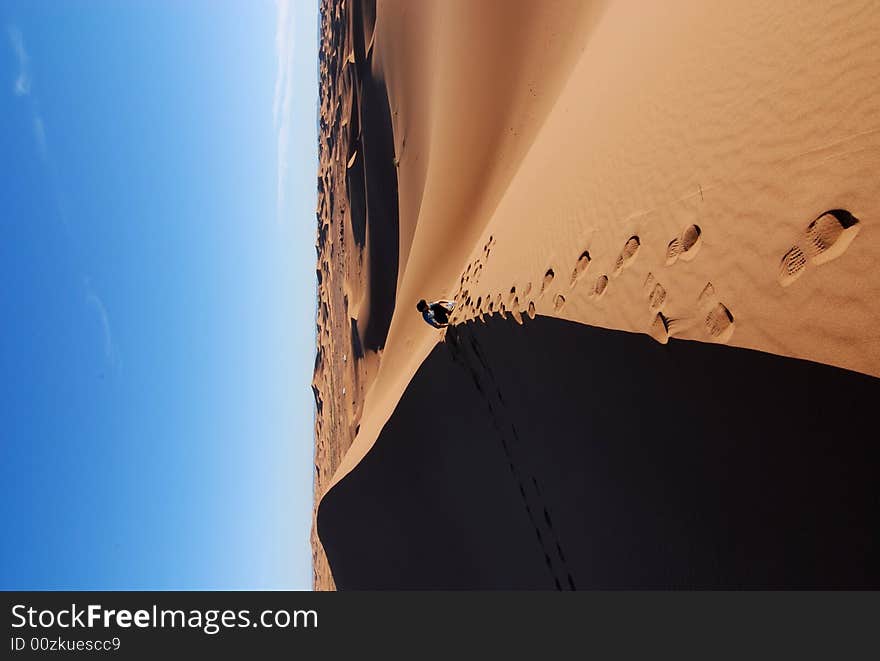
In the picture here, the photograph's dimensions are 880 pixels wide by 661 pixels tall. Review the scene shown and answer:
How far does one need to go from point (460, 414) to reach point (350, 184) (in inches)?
291

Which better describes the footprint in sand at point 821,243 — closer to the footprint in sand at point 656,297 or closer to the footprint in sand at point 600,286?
the footprint in sand at point 656,297

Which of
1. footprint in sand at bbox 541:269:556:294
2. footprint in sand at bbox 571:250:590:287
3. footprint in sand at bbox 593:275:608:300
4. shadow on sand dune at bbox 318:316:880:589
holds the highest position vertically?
footprint in sand at bbox 541:269:556:294

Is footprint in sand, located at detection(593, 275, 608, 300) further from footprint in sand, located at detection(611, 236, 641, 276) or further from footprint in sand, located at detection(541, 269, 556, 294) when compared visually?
footprint in sand, located at detection(541, 269, 556, 294)

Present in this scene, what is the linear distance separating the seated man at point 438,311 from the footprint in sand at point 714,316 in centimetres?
289

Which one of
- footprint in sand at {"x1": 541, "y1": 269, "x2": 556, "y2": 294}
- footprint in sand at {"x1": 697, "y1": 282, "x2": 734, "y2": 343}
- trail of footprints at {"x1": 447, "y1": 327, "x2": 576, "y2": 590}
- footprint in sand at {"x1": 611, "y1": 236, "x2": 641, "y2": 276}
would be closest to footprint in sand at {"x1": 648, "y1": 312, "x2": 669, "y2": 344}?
footprint in sand at {"x1": 697, "y1": 282, "x2": 734, "y2": 343}

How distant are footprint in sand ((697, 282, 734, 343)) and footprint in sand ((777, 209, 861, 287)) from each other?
0.72 feet

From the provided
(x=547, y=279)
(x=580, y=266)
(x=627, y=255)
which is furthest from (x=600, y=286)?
(x=547, y=279)

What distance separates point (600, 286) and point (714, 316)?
0.74 m

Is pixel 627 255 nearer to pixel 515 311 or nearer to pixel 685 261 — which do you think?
pixel 685 261

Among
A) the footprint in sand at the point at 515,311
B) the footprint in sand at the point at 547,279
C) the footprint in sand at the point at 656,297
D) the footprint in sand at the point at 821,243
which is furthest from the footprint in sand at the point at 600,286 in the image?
the footprint in sand at the point at 821,243

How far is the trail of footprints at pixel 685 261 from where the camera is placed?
1.69m

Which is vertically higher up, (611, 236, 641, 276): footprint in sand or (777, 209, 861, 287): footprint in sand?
(611, 236, 641, 276): footprint in sand

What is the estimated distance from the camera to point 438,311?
4812 millimetres

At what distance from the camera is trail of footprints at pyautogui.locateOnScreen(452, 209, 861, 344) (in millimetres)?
1691
